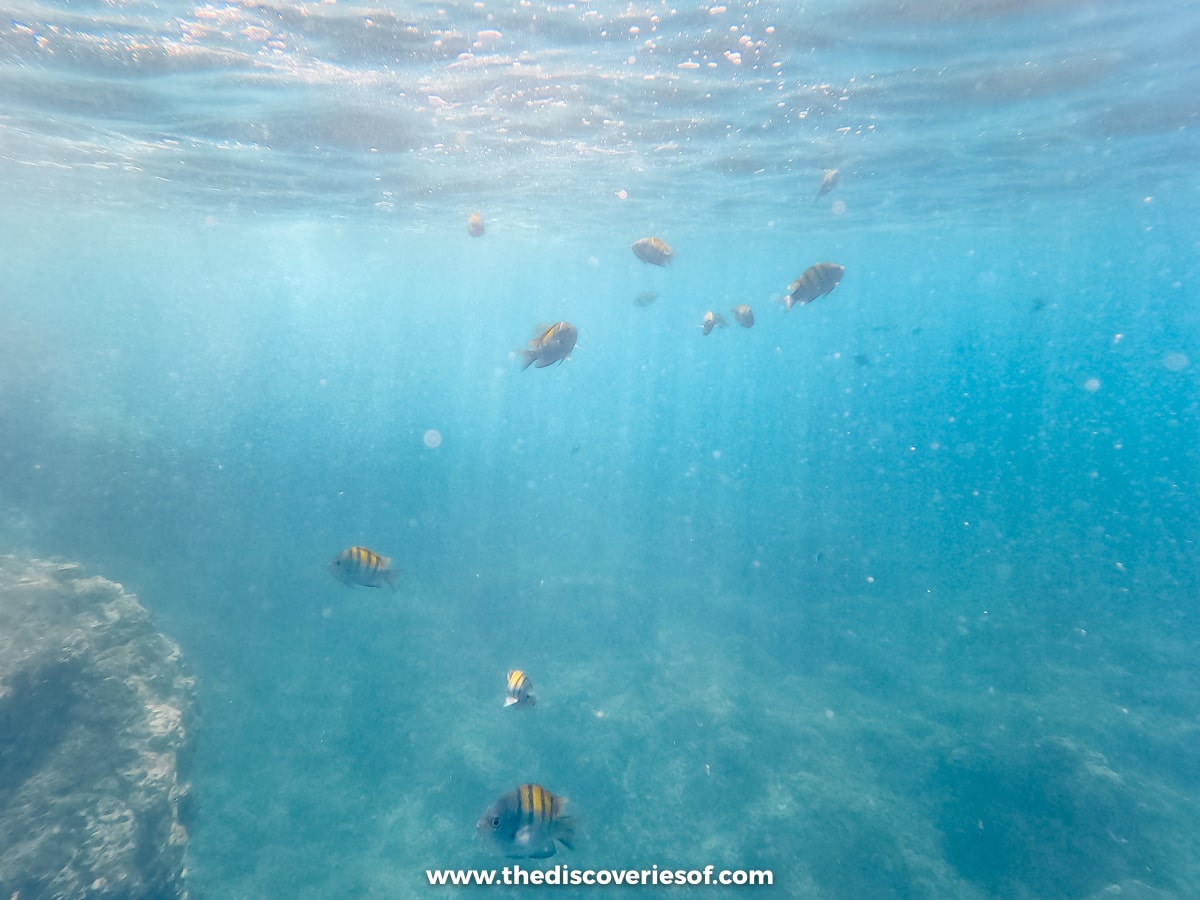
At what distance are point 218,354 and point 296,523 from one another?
26.3 m

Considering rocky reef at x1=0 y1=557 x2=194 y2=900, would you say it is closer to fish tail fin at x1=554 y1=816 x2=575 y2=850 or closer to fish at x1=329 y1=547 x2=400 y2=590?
fish at x1=329 y1=547 x2=400 y2=590

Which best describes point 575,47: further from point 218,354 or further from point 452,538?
point 218,354

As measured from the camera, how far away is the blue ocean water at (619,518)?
10219 millimetres

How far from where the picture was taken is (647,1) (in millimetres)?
10508

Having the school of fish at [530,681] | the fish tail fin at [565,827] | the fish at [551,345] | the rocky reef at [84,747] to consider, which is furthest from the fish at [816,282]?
the rocky reef at [84,747]

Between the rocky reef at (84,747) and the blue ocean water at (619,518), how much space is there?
5.33ft

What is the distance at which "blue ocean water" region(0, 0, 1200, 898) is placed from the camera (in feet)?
33.5

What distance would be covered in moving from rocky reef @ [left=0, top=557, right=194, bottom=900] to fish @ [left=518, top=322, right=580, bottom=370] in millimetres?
8414

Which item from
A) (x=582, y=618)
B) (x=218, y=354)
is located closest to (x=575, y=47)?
(x=582, y=618)

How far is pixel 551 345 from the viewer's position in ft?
20.1

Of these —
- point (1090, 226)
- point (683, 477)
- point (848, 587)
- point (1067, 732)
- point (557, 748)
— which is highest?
point (1090, 226)

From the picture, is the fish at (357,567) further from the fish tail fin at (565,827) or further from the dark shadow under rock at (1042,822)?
the dark shadow under rock at (1042,822)

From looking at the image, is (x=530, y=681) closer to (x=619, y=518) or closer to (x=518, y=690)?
(x=518, y=690)

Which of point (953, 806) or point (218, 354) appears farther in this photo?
point (218, 354)
